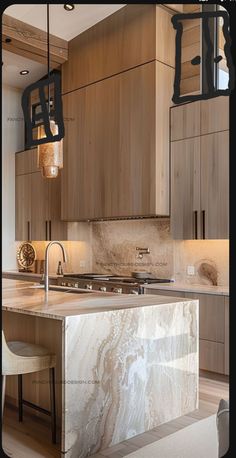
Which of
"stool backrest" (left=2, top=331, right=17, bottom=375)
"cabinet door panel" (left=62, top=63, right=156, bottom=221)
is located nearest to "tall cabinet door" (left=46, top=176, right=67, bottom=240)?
"cabinet door panel" (left=62, top=63, right=156, bottom=221)

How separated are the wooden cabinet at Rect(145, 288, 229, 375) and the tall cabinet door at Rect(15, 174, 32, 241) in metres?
3.02

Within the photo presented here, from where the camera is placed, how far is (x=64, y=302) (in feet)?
8.16

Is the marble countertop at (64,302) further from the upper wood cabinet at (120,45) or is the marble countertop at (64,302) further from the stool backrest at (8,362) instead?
the upper wood cabinet at (120,45)

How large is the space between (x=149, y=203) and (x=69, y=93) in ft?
6.09

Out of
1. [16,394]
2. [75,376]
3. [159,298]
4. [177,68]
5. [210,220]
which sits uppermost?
[177,68]

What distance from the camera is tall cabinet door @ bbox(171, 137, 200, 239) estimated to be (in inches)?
156

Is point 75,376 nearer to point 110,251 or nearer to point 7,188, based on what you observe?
point 110,251

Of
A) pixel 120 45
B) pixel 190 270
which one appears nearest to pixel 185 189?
pixel 190 270

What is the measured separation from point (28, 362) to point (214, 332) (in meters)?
1.84

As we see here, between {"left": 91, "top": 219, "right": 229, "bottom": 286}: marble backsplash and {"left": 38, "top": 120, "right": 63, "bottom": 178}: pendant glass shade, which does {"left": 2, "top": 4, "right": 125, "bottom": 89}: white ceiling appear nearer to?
{"left": 38, "top": 120, "right": 63, "bottom": 178}: pendant glass shade

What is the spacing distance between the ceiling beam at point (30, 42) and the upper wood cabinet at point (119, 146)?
0.51m

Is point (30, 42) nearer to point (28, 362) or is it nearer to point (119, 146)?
point (119, 146)

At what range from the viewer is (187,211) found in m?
4.03

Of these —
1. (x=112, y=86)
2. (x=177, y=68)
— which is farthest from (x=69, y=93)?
(x=177, y=68)
